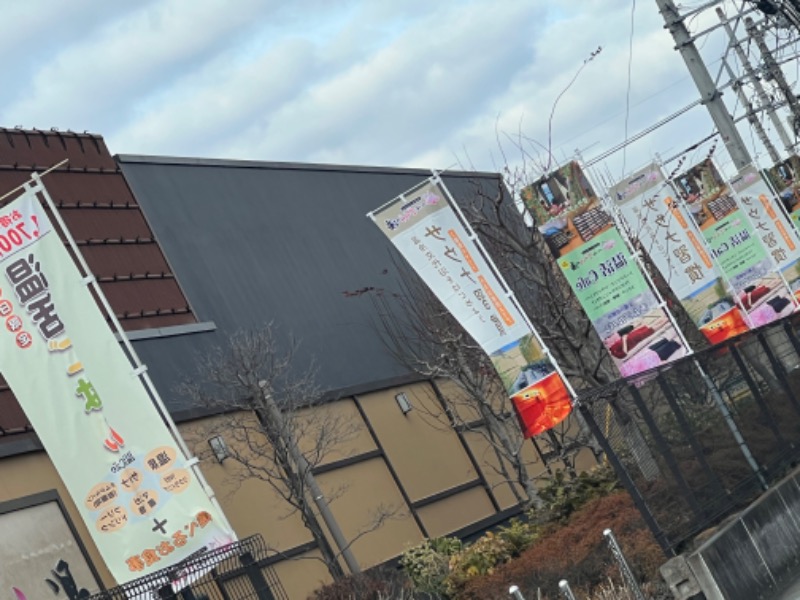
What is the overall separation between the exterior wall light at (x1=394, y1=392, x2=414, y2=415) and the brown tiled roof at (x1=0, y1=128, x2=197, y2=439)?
585cm

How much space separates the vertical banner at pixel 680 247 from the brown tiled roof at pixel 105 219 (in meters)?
8.69

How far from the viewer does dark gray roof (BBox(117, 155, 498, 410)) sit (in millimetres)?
27844

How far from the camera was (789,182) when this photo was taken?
41281 millimetres

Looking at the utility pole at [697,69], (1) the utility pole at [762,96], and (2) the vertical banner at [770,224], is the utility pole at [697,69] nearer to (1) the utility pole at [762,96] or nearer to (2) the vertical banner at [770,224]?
(2) the vertical banner at [770,224]

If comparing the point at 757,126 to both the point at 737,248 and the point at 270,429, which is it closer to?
the point at 737,248

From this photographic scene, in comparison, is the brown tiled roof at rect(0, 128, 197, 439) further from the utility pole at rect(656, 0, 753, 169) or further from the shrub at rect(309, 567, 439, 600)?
the utility pole at rect(656, 0, 753, 169)

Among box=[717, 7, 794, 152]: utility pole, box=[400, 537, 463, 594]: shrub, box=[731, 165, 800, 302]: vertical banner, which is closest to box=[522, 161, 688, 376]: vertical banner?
box=[400, 537, 463, 594]: shrub

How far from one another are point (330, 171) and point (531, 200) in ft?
41.4

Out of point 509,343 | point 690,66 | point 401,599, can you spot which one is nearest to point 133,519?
point 401,599

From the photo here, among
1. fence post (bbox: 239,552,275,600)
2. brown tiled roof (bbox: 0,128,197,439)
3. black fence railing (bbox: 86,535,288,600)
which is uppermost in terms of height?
brown tiled roof (bbox: 0,128,197,439)

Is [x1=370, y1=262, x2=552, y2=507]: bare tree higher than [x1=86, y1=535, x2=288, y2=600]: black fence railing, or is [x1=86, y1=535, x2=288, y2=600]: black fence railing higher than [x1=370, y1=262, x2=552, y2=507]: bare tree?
[x1=370, y1=262, x2=552, y2=507]: bare tree

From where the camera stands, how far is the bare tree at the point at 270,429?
24.6m

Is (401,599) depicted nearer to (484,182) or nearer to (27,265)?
(27,265)

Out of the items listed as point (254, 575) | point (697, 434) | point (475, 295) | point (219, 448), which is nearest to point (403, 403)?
point (219, 448)
